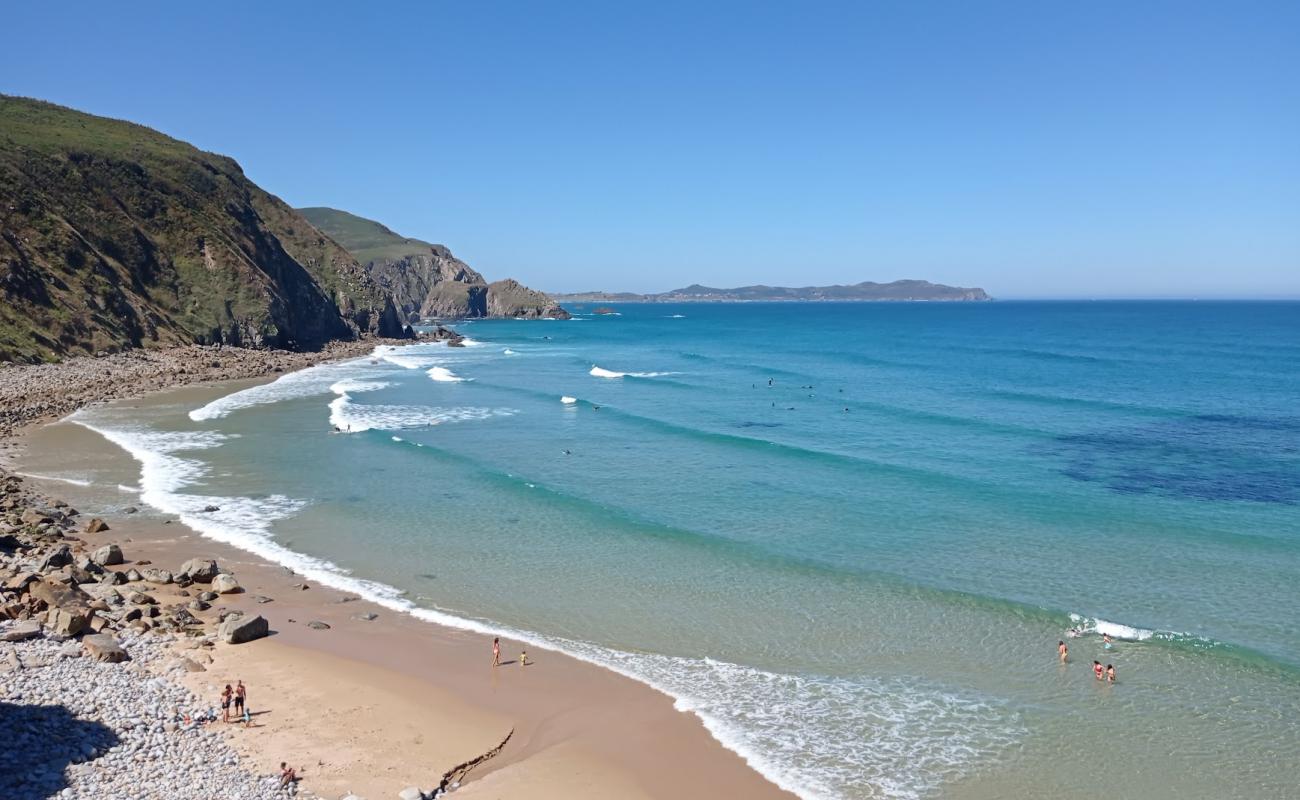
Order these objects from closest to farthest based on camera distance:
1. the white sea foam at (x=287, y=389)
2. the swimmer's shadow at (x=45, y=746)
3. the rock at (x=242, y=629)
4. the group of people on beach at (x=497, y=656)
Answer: the swimmer's shadow at (x=45, y=746) → the group of people on beach at (x=497, y=656) → the rock at (x=242, y=629) → the white sea foam at (x=287, y=389)

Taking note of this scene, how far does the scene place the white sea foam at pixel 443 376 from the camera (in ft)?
227

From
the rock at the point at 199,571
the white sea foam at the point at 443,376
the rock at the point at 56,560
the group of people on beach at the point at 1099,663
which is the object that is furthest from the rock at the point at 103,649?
the white sea foam at the point at 443,376

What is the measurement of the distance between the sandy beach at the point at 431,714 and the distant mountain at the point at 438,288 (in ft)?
519

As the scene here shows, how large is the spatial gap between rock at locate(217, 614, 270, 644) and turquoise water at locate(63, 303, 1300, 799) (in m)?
3.56

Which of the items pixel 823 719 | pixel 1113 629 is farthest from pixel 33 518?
Answer: pixel 1113 629

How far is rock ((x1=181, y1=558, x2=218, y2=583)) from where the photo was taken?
22578 millimetres

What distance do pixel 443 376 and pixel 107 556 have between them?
48.8 meters

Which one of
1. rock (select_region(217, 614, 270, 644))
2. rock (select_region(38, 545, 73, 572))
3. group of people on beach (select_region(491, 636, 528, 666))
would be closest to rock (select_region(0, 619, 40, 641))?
rock (select_region(217, 614, 270, 644))

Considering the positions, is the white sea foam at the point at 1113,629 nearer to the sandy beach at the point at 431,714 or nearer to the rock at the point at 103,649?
the sandy beach at the point at 431,714

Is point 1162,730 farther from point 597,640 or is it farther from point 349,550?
point 349,550

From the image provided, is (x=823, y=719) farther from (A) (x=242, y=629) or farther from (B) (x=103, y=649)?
(B) (x=103, y=649)

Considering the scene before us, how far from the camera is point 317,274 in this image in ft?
343

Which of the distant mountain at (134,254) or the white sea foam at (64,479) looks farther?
the distant mountain at (134,254)

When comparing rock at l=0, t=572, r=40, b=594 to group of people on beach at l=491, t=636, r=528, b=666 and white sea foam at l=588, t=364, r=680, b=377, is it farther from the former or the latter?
white sea foam at l=588, t=364, r=680, b=377
